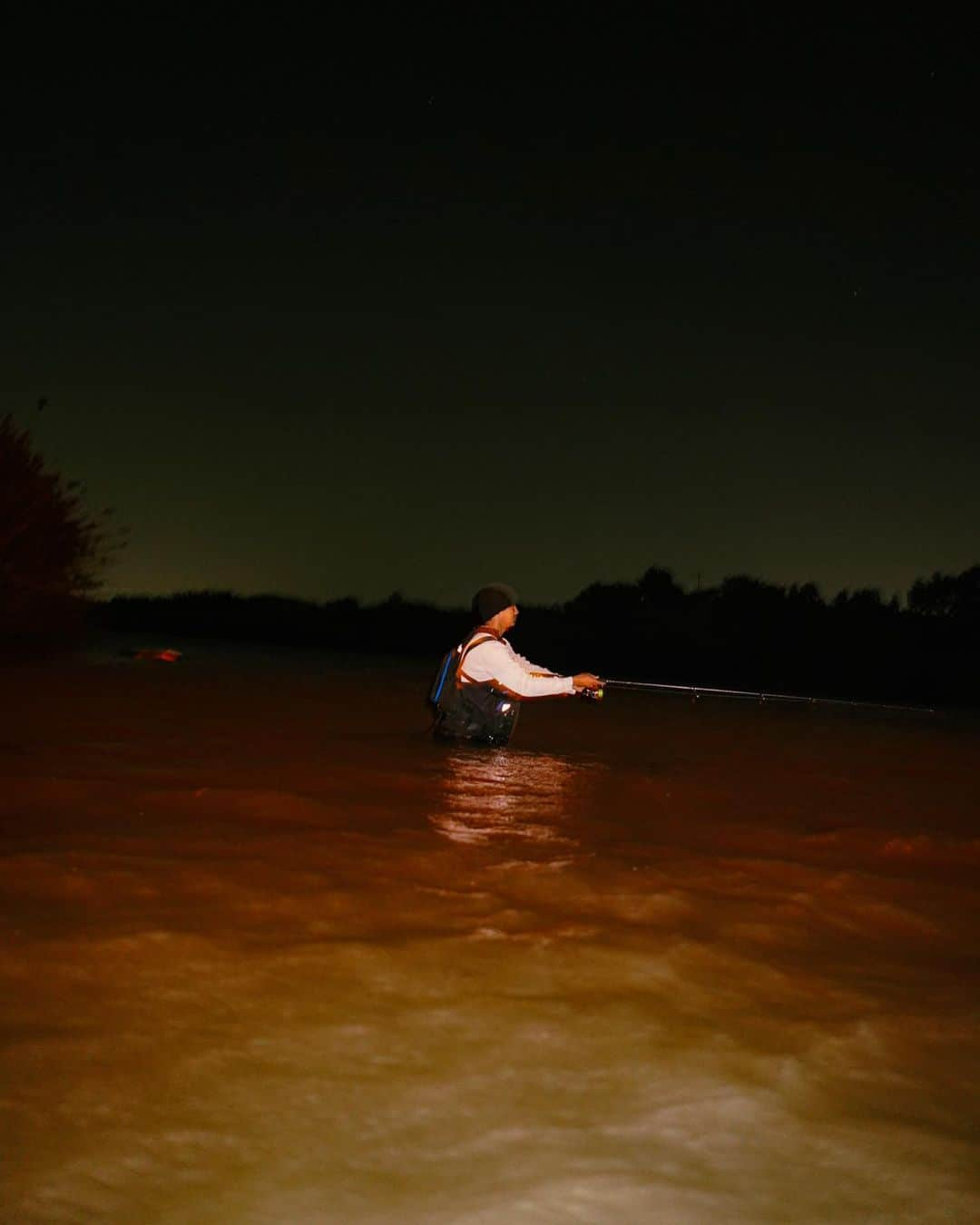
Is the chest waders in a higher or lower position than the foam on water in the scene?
higher

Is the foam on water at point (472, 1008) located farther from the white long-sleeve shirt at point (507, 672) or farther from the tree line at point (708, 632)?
the tree line at point (708, 632)

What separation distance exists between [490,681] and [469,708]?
2.83ft

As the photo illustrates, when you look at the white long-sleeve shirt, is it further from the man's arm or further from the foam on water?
the foam on water

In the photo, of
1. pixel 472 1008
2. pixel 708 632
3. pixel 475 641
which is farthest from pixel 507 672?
pixel 708 632

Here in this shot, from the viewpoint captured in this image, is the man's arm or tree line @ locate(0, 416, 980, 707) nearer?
the man's arm

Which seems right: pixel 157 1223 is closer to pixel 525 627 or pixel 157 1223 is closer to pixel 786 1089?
pixel 786 1089

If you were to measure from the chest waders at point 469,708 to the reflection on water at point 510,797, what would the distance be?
0.66 feet

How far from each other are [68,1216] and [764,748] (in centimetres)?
1220

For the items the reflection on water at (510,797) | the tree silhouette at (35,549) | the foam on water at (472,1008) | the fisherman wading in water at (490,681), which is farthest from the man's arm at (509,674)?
the tree silhouette at (35,549)

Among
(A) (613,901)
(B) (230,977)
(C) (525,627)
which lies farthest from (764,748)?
(C) (525,627)

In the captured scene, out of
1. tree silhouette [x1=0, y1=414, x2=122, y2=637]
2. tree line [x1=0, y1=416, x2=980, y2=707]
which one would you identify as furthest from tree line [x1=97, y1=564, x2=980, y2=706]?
tree silhouette [x1=0, y1=414, x2=122, y2=637]

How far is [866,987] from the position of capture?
14.6 feet

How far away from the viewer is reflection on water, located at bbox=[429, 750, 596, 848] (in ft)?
23.4

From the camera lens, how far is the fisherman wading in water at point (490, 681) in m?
9.81
